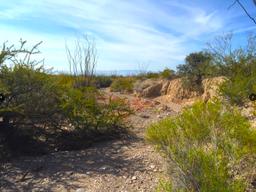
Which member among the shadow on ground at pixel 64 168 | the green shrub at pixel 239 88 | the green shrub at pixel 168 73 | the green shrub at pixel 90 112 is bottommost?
the shadow on ground at pixel 64 168

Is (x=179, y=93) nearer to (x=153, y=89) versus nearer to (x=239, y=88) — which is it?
(x=153, y=89)

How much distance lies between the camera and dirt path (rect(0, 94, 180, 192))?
6039 mm

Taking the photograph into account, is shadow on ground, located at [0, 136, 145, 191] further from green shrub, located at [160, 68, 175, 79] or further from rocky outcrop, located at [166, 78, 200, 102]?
green shrub, located at [160, 68, 175, 79]

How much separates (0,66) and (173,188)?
4.97 m

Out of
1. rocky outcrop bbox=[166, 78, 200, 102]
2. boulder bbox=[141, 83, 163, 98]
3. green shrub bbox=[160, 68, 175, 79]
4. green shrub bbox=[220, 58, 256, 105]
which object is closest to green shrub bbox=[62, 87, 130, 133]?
green shrub bbox=[220, 58, 256, 105]

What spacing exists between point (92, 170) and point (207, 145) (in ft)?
6.55

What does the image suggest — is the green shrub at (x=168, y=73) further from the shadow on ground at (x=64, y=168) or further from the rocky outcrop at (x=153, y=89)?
the shadow on ground at (x=64, y=168)

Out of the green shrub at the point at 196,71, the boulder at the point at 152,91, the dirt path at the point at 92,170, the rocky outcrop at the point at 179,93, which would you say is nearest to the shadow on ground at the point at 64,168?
the dirt path at the point at 92,170

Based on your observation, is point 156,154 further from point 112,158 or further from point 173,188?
point 173,188

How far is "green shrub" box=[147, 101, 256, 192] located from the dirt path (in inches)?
21.2

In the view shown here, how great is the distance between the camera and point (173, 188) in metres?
4.45

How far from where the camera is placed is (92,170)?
677 cm

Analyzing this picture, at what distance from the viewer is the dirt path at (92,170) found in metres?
6.04

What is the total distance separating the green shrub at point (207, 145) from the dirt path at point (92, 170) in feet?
1.77
